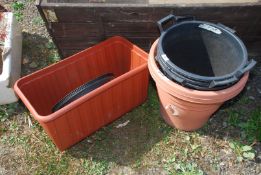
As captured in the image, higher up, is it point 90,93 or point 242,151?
point 90,93

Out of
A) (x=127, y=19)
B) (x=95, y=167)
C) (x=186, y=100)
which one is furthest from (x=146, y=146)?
(x=127, y=19)

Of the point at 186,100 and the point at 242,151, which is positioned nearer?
the point at 186,100

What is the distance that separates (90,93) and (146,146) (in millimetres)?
715

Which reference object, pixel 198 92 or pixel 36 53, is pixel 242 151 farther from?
pixel 36 53

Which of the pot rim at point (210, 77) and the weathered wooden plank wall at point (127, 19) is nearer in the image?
the pot rim at point (210, 77)

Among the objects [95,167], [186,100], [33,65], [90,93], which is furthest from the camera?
[33,65]

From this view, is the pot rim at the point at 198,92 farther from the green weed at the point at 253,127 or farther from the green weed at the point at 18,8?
the green weed at the point at 18,8

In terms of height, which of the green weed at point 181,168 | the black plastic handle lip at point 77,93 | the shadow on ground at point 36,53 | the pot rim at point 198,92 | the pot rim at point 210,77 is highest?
the pot rim at point 210,77

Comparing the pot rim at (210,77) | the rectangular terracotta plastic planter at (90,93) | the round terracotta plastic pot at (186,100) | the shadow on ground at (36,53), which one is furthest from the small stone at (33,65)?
the pot rim at (210,77)

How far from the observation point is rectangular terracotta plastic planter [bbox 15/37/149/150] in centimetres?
229

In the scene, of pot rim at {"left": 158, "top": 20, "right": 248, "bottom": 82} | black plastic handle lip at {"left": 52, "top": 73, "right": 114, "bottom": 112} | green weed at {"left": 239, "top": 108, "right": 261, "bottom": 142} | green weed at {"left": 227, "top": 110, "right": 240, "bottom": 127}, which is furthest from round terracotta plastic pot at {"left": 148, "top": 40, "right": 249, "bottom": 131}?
black plastic handle lip at {"left": 52, "top": 73, "right": 114, "bottom": 112}

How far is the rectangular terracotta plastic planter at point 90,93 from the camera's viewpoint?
2.29 metres

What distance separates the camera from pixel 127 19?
2605mm

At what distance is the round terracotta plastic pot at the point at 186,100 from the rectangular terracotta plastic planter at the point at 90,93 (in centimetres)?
27
